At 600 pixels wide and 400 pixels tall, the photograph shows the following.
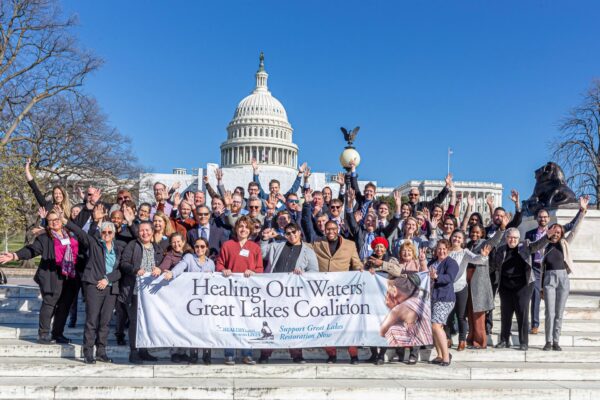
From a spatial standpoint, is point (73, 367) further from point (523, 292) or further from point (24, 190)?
point (24, 190)

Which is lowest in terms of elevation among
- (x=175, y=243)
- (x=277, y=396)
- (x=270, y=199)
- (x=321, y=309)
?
(x=277, y=396)

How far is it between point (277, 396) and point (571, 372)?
362 centimetres

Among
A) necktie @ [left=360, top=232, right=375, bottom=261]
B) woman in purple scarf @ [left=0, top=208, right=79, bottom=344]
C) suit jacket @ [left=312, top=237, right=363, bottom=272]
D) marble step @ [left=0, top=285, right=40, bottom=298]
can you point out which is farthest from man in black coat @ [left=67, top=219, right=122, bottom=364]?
marble step @ [left=0, top=285, right=40, bottom=298]

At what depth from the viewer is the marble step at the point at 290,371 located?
6848 millimetres

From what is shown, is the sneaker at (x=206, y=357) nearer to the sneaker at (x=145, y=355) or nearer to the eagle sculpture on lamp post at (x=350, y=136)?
the sneaker at (x=145, y=355)

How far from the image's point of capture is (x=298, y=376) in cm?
690

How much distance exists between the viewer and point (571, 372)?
718cm

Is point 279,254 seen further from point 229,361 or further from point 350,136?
point 350,136

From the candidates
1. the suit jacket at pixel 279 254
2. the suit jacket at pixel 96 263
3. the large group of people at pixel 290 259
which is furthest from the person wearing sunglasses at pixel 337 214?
the suit jacket at pixel 96 263

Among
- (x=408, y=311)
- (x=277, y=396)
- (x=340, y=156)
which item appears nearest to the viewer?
(x=277, y=396)

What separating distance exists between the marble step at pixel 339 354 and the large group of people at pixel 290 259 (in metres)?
0.19

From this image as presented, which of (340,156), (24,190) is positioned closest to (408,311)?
(340,156)

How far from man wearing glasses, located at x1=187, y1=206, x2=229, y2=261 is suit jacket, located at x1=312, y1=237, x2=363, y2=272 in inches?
54.7

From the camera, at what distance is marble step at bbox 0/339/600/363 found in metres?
7.45
